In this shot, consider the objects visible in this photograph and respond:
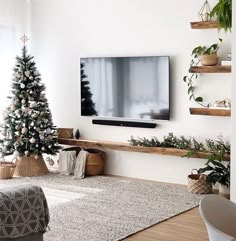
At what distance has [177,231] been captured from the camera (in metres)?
4.77

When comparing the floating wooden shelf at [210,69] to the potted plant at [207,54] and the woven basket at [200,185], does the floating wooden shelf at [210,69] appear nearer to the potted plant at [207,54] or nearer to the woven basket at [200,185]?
the potted plant at [207,54]

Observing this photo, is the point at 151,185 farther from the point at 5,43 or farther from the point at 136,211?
the point at 5,43

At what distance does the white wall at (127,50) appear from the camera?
21.5ft

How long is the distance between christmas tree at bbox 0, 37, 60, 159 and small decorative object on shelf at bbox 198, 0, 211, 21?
2.54 m

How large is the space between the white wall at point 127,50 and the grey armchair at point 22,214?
319cm

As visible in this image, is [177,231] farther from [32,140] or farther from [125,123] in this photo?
[32,140]

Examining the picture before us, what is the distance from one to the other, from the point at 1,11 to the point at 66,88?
5.05 ft

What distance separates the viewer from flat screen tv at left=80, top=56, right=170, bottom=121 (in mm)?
6777

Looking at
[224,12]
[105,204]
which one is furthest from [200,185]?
[224,12]

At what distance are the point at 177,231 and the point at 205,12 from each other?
295 cm

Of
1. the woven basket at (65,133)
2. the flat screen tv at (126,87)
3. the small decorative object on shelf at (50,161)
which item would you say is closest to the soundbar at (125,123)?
the flat screen tv at (126,87)

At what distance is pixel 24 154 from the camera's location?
288 inches

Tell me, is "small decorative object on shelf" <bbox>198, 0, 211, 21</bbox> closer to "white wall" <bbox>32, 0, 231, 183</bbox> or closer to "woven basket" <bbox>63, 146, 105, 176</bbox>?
"white wall" <bbox>32, 0, 231, 183</bbox>

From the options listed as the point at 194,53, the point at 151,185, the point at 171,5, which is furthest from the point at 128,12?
the point at 151,185
